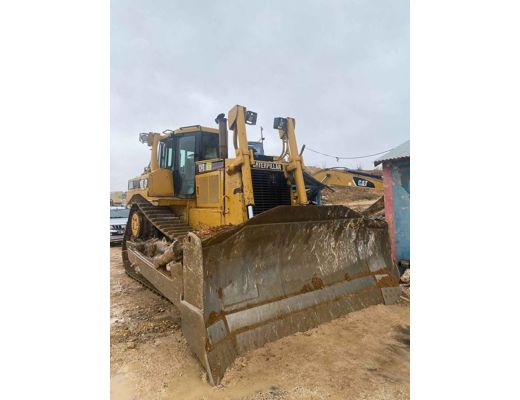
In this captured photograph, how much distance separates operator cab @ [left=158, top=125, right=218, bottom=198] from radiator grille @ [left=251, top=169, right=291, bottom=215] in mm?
960

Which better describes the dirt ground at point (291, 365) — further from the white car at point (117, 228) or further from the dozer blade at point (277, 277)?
the white car at point (117, 228)

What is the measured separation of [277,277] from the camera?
265 centimetres

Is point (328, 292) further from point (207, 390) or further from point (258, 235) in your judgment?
point (207, 390)

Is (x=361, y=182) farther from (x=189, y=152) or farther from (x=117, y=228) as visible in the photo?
(x=117, y=228)

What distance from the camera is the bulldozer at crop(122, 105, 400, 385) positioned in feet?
7.30

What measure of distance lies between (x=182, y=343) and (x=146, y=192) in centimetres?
273

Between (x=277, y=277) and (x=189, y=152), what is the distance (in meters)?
2.49

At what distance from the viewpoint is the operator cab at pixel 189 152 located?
4.36 meters

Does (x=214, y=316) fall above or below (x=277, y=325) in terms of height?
above

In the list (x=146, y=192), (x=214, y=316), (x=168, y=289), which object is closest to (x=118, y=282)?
(x=146, y=192)

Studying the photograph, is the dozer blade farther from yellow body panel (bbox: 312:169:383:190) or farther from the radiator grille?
yellow body panel (bbox: 312:169:383:190)

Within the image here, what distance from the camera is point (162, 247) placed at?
3.76m

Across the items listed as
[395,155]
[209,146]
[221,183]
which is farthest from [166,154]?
[395,155]

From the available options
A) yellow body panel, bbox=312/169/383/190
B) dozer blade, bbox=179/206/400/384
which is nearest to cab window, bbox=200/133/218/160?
dozer blade, bbox=179/206/400/384
